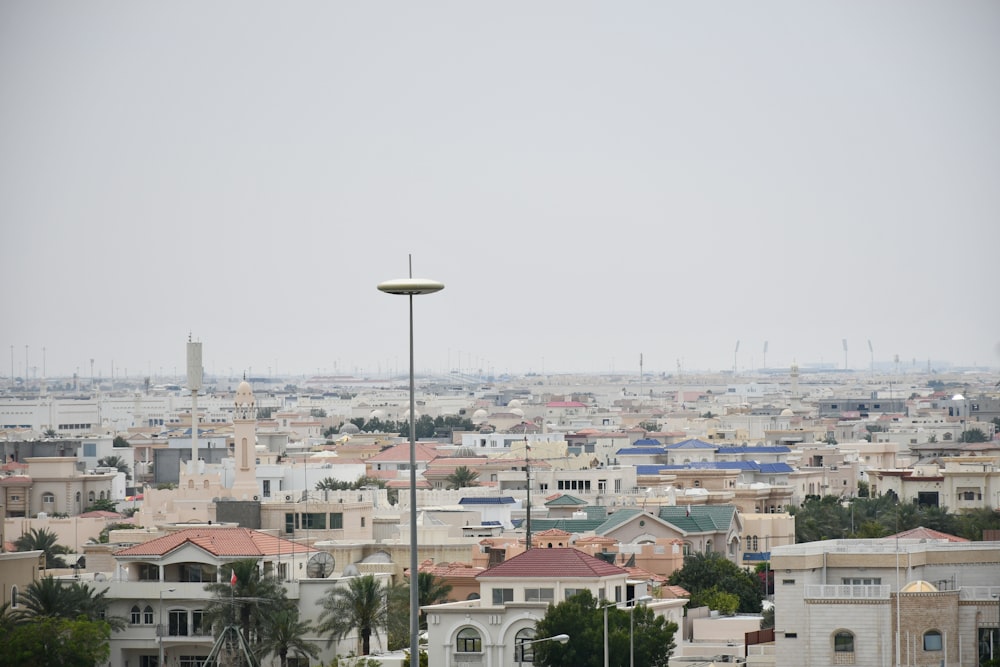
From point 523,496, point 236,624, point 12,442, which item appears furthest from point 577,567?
point 12,442

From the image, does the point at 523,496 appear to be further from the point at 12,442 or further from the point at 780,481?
the point at 12,442

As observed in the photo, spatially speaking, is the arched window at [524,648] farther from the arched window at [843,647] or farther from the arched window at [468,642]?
the arched window at [843,647]

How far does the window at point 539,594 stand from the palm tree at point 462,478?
58.0m

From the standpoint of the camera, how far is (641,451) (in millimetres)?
141125

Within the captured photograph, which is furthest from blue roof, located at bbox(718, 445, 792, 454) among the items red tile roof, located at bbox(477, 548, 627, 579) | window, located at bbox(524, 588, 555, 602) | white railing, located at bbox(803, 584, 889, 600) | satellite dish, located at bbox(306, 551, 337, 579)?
white railing, located at bbox(803, 584, 889, 600)

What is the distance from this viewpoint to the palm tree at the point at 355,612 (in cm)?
5728

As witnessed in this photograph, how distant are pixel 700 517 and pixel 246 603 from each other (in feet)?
102

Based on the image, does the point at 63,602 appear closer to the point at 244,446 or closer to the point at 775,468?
the point at 244,446

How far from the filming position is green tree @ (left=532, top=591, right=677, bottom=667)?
50375mm

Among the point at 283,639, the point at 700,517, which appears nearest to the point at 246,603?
the point at 283,639

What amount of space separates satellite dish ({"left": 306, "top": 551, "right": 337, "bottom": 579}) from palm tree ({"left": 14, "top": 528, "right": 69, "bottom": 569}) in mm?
20092

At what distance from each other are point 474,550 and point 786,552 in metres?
24.0

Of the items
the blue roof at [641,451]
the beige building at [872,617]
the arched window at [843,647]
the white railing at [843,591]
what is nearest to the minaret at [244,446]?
the beige building at [872,617]

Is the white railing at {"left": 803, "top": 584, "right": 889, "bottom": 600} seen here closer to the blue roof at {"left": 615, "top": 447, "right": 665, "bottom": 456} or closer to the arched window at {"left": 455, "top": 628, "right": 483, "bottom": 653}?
the arched window at {"left": 455, "top": 628, "right": 483, "bottom": 653}
